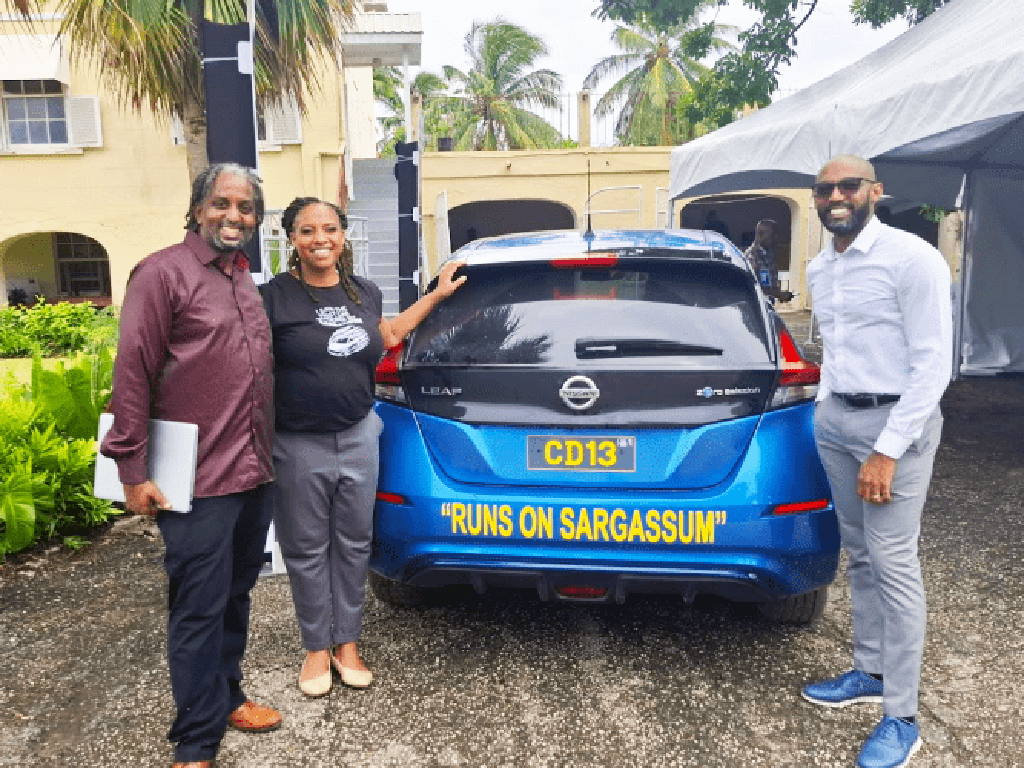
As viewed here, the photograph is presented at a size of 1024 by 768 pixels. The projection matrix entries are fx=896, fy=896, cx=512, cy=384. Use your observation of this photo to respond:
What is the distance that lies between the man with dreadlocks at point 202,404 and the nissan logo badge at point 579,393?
2.96 ft

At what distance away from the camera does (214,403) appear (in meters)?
2.45

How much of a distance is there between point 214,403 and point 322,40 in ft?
29.2

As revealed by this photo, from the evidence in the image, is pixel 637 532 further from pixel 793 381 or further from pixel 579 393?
pixel 793 381

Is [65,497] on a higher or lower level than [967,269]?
lower

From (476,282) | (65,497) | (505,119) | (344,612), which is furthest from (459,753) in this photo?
(505,119)

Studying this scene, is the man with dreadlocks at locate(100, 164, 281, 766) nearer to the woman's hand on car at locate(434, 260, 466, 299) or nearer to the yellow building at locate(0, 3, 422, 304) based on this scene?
the woman's hand on car at locate(434, 260, 466, 299)

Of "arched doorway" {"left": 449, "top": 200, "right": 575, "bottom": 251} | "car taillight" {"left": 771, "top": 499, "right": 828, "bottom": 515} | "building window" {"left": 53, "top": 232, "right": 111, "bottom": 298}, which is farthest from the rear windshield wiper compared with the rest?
"arched doorway" {"left": 449, "top": 200, "right": 575, "bottom": 251}

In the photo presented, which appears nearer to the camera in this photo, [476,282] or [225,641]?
[225,641]

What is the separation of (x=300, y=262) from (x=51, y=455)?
→ 2.60 m

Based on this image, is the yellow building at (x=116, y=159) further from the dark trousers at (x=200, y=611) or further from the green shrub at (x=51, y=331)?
the dark trousers at (x=200, y=611)

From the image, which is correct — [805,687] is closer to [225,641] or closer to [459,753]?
[459,753]

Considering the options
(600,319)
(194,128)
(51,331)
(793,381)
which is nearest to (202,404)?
(600,319)

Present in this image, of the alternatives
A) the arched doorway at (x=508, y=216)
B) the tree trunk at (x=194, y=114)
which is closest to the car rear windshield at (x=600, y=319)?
the tree trunk at (x=194, y=114)

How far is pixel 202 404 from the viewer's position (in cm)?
244
